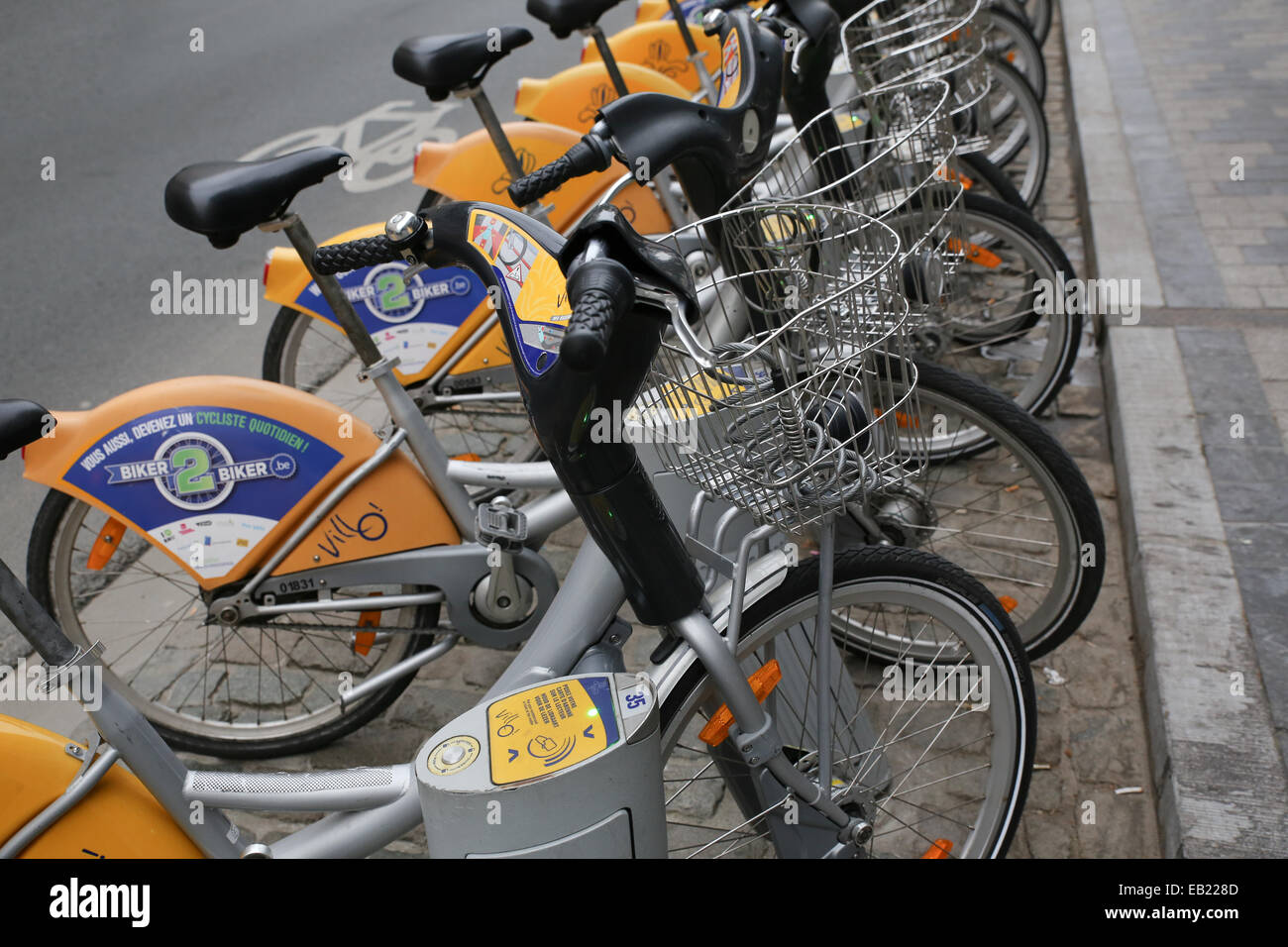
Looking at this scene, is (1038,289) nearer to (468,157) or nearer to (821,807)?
(468,157)

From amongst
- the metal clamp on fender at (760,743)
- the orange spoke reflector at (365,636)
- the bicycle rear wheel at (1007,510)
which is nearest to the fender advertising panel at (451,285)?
the orange spoke reflector at (365,636)

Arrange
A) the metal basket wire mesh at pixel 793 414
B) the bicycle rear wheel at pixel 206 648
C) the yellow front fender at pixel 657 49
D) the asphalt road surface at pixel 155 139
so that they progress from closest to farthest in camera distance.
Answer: the metal basket wire mesh at pixel 793 414, the bicycle rear wheel at pixel 206 648, the asphalt road surface at pixel 155 139, the yellow front fender at pixel 657 49

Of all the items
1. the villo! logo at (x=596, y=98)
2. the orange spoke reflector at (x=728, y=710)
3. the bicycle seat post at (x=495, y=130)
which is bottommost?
the orange spoke reflector at (x=728, y=710)

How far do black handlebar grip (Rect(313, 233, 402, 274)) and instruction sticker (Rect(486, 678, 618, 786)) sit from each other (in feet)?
2.65

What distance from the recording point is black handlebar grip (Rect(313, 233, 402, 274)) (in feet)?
6.26

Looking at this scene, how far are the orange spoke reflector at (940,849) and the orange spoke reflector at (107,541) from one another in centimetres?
214

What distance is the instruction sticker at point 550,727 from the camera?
1.59 m

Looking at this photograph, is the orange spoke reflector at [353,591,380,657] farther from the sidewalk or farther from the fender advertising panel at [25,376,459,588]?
the sidewalk

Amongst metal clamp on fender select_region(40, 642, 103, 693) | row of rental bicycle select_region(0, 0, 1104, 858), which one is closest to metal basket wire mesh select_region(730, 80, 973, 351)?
row of rental bicycle select_region(0, 0, 1104, 858)

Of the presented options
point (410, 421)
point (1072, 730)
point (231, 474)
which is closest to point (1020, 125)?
point (1072, 730)

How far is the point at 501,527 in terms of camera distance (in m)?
2.74

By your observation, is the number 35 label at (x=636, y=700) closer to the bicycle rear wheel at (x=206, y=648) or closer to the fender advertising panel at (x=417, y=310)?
the bicycle rear wheel at (x=206, y=648)

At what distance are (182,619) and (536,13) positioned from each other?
2389 millimetres
